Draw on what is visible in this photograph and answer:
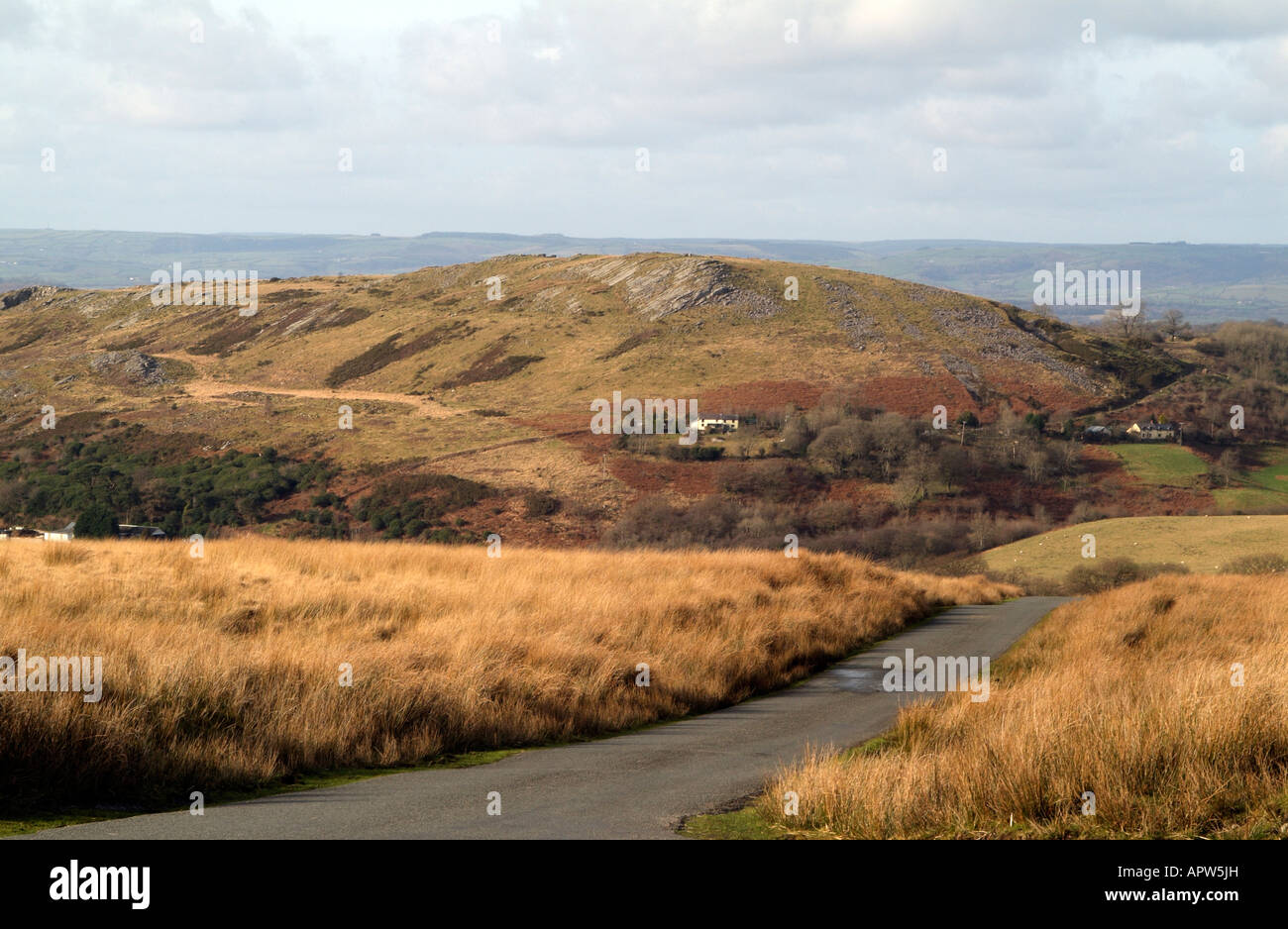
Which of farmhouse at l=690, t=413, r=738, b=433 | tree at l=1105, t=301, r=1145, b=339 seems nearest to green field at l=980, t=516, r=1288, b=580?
farmhouse at l=690, t=413, r=738, b=433

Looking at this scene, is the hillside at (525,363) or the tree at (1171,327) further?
the tree at (1171,327)

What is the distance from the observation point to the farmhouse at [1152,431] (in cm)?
8556

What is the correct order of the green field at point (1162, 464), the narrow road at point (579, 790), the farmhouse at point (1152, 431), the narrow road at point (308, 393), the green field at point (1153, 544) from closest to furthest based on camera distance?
1. the narrow road at point (579, 790)
2. the green field at point (1153, 544)
3. the green field at point (1162, 464)
4. the farmhouse at point (1152, 431)
5. the narrow road at point (308, 393)

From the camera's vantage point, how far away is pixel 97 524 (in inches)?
2024

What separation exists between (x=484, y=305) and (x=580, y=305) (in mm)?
12114

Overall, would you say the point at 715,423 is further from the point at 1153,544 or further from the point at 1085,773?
the point at 1085,773

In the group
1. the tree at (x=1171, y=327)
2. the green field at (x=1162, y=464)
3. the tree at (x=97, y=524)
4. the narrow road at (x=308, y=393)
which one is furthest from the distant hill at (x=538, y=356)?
the tree at (x=1171, y=327)

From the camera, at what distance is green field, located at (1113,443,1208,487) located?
254 ft

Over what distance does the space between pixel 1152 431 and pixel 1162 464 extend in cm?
739

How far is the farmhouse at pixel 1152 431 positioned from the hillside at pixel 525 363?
4.34 m

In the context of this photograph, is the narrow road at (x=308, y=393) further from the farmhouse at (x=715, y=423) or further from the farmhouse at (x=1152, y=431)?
the farmhouse at (x=1152, y=431)

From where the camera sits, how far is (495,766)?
1007 cm

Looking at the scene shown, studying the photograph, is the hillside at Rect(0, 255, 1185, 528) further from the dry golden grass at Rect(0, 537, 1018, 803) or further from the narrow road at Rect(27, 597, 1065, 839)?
the narrow road at Rect(27, 597, 1065, 839)
